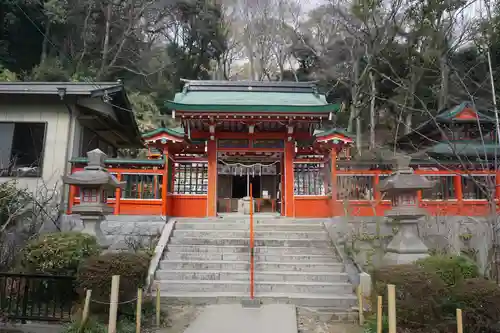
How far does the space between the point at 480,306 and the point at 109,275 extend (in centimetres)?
573

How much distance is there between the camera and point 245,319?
6.38 m

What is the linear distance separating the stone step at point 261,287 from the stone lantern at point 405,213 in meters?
1.25

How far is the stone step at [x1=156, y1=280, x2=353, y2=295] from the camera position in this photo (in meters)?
7.86

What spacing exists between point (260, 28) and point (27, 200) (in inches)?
1104

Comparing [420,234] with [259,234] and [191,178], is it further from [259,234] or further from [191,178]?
[191,178]

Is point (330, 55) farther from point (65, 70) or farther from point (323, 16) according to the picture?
point (65, 70)

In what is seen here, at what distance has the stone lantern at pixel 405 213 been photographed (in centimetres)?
731

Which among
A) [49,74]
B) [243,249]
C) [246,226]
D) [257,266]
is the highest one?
[49,74]

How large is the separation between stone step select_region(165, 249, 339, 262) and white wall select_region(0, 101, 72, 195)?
5.57 meters

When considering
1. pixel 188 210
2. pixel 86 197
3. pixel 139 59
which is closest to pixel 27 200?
pixel 86 197

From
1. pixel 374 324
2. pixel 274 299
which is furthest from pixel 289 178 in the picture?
pixel 374 324

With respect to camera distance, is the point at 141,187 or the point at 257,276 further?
the point at 141,187

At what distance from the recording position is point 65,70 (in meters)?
23.1

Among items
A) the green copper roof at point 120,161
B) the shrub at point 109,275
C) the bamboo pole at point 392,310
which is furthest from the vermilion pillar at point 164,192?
the bamboo pole at point 392,310
